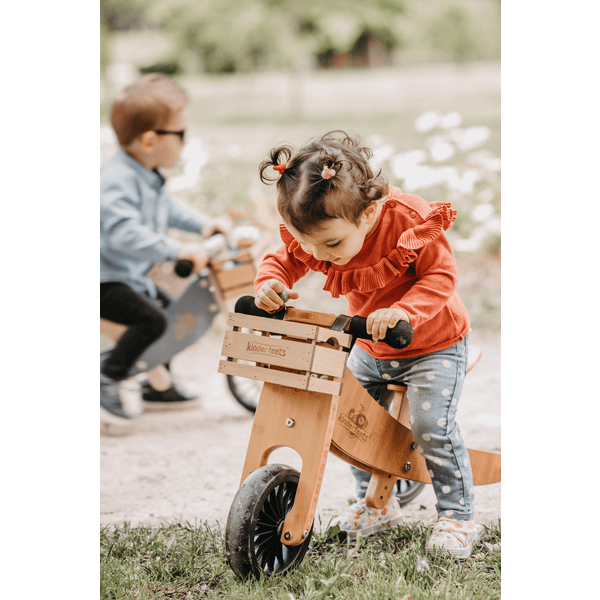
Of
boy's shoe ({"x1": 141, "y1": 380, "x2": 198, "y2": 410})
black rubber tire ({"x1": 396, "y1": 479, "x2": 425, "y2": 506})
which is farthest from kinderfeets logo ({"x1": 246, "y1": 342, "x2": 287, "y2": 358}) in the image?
boy's shoe ({"x1": 141, "y1": 380, "x2": 198, "y2": 410})

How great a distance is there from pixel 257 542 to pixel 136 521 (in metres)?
0.81

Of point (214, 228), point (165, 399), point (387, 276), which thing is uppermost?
point (214, 228)

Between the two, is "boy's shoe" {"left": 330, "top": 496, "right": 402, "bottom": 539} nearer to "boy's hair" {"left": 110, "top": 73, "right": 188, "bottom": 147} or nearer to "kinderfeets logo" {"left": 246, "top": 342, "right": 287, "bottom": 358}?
"kinderfeets logo" {"left": 246, "top": 342, "right": 287, "bottom": 358}

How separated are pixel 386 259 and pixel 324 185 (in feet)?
1.01

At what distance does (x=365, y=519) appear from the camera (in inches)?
83.3

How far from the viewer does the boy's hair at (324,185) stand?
1.60m

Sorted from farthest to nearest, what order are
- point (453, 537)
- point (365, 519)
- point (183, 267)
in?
1. point (183, 267)
2. point (365, 519)
3. point (453, 537)

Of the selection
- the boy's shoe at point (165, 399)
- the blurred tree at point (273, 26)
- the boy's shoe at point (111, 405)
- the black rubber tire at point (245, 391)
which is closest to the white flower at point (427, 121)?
the blurred tree at point (273, 26)

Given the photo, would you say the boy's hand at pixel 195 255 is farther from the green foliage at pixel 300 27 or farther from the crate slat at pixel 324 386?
the green foliage at pixel 300 27

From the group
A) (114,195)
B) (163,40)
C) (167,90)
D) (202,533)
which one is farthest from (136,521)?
(163,40)

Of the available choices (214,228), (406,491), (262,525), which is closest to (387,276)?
(262,525)

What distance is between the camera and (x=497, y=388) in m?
3.71

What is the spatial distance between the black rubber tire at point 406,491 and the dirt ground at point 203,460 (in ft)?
0.16

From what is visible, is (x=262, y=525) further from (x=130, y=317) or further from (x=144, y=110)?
(x=144, y=110)
